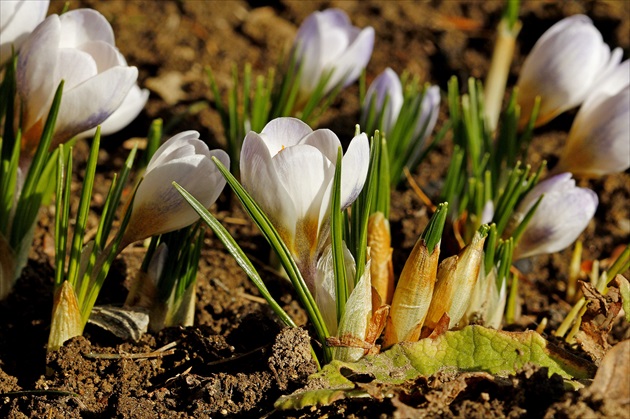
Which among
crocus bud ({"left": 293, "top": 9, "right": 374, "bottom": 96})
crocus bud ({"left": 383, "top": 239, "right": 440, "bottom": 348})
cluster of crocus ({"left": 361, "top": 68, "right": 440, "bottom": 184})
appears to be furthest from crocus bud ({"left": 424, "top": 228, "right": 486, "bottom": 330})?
crocus bud ({"left": 293, "top": 9, "right": 374, "bottom": 96})

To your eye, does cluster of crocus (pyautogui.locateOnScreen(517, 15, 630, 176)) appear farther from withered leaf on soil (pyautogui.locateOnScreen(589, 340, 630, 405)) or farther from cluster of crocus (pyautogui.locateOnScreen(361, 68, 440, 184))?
withered leaf on soil (pyautogui.locateOnScreen(589, 340, 630, 405))

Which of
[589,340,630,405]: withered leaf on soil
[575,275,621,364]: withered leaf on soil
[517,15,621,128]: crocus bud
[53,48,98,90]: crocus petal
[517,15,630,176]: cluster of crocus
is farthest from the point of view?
[517,15,621,128]: crocus bud

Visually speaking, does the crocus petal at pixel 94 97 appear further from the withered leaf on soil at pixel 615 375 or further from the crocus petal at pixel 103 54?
the withered leaf on soil at pixel 615 375

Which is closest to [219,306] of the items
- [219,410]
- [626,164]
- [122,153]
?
[219,410]

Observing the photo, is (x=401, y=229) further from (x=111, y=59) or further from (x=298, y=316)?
(x=111, y=59)

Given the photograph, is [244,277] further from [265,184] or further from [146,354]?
[265,184]

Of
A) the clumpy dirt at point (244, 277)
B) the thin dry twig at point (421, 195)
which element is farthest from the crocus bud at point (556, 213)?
the thin dry twig at point (421, 195)
